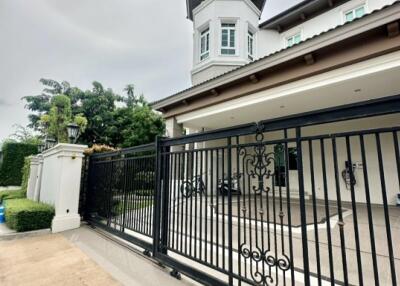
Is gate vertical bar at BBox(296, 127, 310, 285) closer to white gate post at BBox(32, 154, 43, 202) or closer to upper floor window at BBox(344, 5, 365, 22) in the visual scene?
white gate post at BBox(32, 154, 43, 202)

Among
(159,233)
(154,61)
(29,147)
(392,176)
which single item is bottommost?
(159,233)

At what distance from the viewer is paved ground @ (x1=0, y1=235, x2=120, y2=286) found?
2.71 metres

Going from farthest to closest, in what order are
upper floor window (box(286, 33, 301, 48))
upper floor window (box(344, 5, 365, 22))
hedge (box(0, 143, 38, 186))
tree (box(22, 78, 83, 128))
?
1. tree (box(22, 78, 83, 128))
2. hedge (box(0, 143, 38, 186))
3. upper floor window (box(286, 33, 301, 48))
4. upper floor window (box(344, 5, 365, 22))

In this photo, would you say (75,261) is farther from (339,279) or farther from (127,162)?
(339,279)

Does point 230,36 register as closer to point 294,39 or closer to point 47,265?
point 294,39

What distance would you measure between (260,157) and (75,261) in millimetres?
3166

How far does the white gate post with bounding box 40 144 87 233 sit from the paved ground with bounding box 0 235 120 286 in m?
0.84

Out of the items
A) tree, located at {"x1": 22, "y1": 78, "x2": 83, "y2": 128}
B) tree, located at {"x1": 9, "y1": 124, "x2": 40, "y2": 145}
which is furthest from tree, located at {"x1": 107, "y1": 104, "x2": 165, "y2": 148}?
tree, located at {"x1": 9, "y1": 124, "x2": 40, "y2": 145}

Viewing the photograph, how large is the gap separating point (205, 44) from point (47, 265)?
32.0 ft

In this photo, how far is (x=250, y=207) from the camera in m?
2.15

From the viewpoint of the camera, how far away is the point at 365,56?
4.10 meters

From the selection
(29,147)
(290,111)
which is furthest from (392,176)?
(29,147)

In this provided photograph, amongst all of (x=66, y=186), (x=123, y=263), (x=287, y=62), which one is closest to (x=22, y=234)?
(x=66, y=186)

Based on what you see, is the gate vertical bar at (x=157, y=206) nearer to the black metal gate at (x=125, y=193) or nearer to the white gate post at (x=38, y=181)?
the black metal gate at (x=125, y=193)
